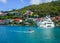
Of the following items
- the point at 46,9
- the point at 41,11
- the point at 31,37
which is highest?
the point at 46,9

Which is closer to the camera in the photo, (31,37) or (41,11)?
(31,37)

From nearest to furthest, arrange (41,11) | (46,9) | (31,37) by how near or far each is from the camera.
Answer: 1. (31,37)
2. (41,11)
3. (46,9)

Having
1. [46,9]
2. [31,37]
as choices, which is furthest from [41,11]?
[31,37]

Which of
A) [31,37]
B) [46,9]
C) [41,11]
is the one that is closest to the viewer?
[31,37]

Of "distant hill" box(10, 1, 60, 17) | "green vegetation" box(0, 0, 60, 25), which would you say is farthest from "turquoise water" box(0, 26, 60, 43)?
"green vegetation" box(0, 0, 60, 25)

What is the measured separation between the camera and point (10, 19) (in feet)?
171

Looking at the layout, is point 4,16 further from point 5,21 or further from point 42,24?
point 42,24

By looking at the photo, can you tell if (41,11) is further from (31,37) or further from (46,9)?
(31,37)

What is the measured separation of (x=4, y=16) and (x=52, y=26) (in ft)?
Answer: 60.2

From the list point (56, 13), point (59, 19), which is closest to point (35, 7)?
point (56, 13)

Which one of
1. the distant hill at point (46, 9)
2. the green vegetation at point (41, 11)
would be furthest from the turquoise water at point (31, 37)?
the green vegetation at point (41, 11)

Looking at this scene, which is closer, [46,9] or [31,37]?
[31,37]

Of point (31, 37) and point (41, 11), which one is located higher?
point (41, 11)

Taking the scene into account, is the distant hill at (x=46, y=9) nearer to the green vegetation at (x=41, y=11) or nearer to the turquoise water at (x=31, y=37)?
the green vegetation at (x=41, y=11)
